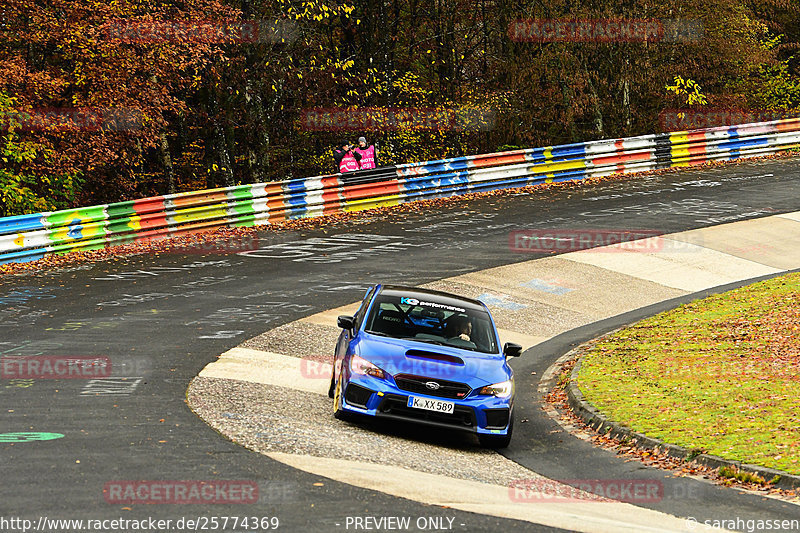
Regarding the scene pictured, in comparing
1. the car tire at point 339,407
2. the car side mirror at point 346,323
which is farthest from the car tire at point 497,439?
the car side mirror at point 346,323

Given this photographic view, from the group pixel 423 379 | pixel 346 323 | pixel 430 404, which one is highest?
pixel 346 323

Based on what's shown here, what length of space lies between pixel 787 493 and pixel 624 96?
1105 inches

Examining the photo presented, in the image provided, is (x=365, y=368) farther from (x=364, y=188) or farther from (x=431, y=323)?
(x=364, y=188)

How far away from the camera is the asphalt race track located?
8.05 metres

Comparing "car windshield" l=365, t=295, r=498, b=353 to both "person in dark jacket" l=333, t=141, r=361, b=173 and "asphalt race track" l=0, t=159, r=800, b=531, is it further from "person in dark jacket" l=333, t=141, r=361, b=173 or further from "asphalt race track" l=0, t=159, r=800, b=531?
"person in dark jacket" l=333, t=141, r=361, b=173

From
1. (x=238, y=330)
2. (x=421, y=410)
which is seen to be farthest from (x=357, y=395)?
(x=238, y=330)

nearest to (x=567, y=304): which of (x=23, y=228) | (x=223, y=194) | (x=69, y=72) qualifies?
(x=223, y=194)

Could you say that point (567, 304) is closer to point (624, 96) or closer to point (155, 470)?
point (155, 470)

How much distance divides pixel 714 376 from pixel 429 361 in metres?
4.83

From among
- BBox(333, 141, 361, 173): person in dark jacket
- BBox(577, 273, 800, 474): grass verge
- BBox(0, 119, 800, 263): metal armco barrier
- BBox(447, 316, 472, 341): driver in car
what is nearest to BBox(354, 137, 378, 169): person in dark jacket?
BBox(333, 141, 361, 173): person in dark jacket

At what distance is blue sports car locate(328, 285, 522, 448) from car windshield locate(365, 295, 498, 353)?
15mm

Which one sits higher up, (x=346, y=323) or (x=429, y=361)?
(x=346, y=323)

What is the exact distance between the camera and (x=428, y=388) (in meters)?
10.7

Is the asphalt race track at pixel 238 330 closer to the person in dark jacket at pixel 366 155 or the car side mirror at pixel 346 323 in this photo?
the car side mirror at pixel 346 323
